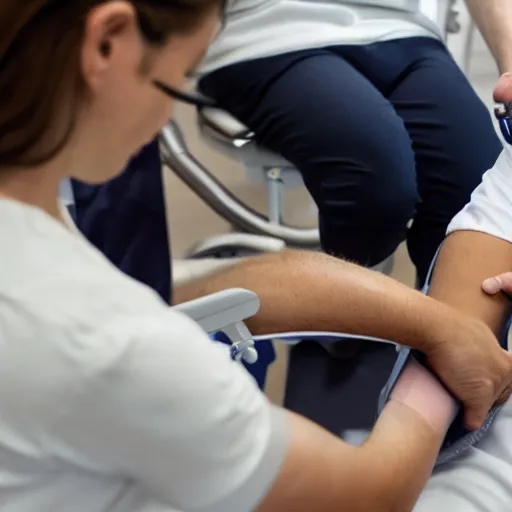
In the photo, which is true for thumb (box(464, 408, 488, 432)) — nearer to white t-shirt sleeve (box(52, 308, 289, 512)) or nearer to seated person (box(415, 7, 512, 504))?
seated person (box(415, 7, 512, 504))

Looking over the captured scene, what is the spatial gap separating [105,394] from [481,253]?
673 millimetres

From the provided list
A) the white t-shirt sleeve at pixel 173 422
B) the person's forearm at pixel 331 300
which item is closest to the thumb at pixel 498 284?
the person's forearm at pixel 331 300

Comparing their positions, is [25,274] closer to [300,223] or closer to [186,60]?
[186,60]

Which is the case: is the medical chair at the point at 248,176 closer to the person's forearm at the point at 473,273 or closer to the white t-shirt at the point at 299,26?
the white t-shirt at the point at 299,26

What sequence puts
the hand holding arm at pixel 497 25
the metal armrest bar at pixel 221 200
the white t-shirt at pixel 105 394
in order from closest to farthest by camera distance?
the white t-shirt at pixel 105 394 → the hand holding arm at pixel 497 25 → the metal armrest bar at pixel 221 200

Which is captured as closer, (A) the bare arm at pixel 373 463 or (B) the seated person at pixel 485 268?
(A) the bare arm at pixel 373 463

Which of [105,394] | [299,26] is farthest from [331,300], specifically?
[299,26]

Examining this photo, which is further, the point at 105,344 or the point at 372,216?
the point at 372,216

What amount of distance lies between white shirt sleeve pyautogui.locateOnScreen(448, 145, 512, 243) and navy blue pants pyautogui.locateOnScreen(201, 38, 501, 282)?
25 centimetres

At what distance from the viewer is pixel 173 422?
0.49 m

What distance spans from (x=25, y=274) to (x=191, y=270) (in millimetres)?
629

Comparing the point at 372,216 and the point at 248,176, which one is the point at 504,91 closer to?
the point at 372,216

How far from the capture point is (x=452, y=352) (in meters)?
0.87

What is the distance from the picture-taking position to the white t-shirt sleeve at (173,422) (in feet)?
1.54
